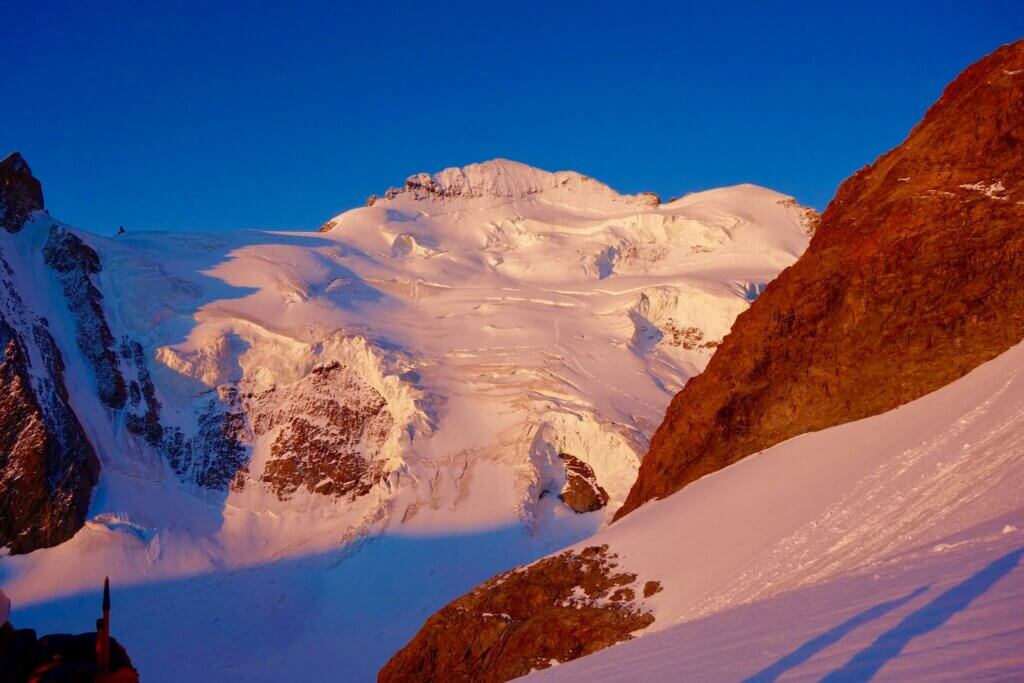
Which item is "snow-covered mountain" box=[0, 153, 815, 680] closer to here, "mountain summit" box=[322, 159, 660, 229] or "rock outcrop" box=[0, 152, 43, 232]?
→ "rock outcrop" box=[0, 152, 43, 232]

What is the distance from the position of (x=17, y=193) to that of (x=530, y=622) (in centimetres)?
6511

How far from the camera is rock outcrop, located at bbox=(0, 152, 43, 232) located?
70062mm

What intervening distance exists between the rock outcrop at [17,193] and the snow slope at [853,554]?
62133 mm

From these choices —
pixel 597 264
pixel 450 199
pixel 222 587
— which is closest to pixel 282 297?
pixel 222 587

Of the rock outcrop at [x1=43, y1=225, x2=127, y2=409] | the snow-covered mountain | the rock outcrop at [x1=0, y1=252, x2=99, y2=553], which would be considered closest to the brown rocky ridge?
the snow-covered mountain

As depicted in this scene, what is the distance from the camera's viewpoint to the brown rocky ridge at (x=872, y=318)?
869 inches

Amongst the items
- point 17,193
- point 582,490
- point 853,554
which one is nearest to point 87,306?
point 17,193

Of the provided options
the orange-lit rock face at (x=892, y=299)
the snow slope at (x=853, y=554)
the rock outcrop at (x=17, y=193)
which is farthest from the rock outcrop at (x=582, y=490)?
the rock outcrop at (x=17, y=193)

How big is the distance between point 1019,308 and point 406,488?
42763mm

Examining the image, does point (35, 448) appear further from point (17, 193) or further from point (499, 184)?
point (499, 184)

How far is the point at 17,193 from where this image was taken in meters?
71.6

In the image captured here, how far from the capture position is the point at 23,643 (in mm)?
6070

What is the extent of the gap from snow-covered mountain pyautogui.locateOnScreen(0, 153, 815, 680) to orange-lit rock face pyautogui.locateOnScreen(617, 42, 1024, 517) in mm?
27040

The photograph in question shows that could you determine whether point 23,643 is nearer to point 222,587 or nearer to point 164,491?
point 222,587
